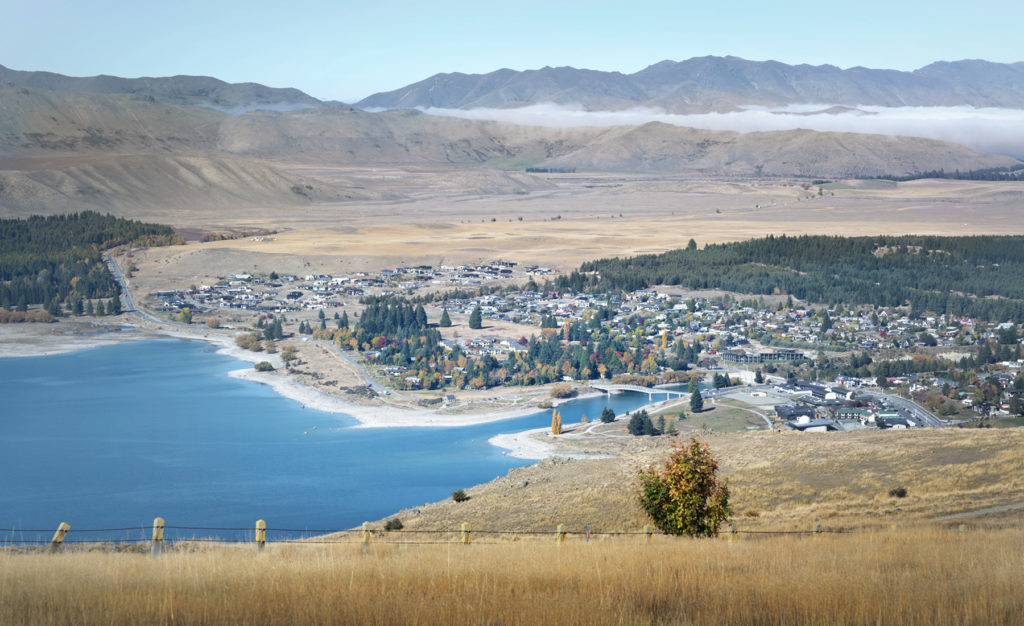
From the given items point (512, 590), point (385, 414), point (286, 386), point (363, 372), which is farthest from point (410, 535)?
point (363, 372)

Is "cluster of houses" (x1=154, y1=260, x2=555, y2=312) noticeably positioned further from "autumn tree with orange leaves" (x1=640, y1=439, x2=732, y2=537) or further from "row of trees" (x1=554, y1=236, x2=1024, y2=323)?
"autumn tree with orange leaves" (x1=640, y1=439, x2=732, y2=537)

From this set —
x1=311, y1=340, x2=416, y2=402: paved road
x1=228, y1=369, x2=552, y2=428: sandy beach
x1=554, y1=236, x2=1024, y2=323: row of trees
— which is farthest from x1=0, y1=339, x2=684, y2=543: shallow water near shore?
x1=554, y1=236, x2=1024, y2=323: row of trees

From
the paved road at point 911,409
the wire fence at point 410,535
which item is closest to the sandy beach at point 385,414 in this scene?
the paved road at point 911,409

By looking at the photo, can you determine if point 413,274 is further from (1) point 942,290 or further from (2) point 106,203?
(2) point 106,203

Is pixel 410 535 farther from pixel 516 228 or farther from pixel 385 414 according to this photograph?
pixel 516 228

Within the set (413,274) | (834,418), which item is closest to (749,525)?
(834,418)

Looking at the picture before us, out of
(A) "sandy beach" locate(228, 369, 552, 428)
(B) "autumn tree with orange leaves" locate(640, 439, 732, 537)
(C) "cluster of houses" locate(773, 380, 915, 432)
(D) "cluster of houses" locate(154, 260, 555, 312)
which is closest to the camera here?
(B) "autumn tree with orange leaves" locate(640, 439, 732, 537)
